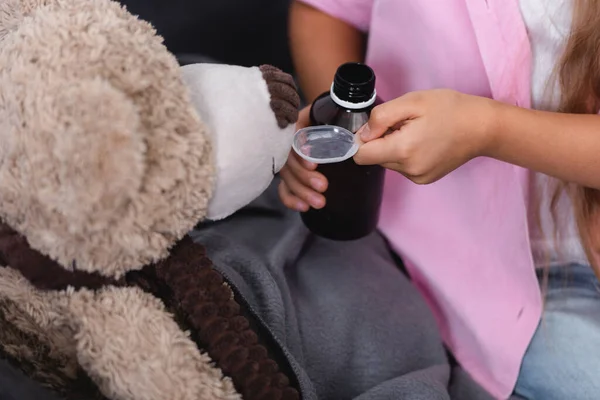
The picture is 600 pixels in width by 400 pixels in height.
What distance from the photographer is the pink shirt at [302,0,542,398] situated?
0.59 metres

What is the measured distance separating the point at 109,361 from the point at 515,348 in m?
0.43

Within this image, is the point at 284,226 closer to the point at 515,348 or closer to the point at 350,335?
the point at 350,335

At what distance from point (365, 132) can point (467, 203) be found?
20cm

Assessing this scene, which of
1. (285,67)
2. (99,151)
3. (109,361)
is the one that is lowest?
(285,67)

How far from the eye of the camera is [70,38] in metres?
0.35

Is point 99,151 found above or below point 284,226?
above

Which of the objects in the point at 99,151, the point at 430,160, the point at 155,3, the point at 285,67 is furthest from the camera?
the point at 285,67

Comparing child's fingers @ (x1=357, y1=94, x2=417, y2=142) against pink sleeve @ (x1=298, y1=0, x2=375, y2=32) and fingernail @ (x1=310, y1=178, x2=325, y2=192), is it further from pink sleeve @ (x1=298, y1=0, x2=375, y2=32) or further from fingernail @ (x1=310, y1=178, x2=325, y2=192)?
pink sleeve @ (x1=298, y1=0, x2=375, y2=32)

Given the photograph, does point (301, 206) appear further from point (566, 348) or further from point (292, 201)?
point (566, 348)

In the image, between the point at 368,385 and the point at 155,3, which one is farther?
the point at 155,3

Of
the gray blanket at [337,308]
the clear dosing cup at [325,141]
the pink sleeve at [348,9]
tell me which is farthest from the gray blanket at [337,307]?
the pink sleeve at [348,9]

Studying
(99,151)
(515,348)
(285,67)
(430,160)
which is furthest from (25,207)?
(285,67)

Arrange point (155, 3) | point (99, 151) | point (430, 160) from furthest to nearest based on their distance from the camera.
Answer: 1. point (155, 3)
2. point (430, 160)
3. point (99, 151)

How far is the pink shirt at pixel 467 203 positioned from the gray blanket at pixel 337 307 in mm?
35
